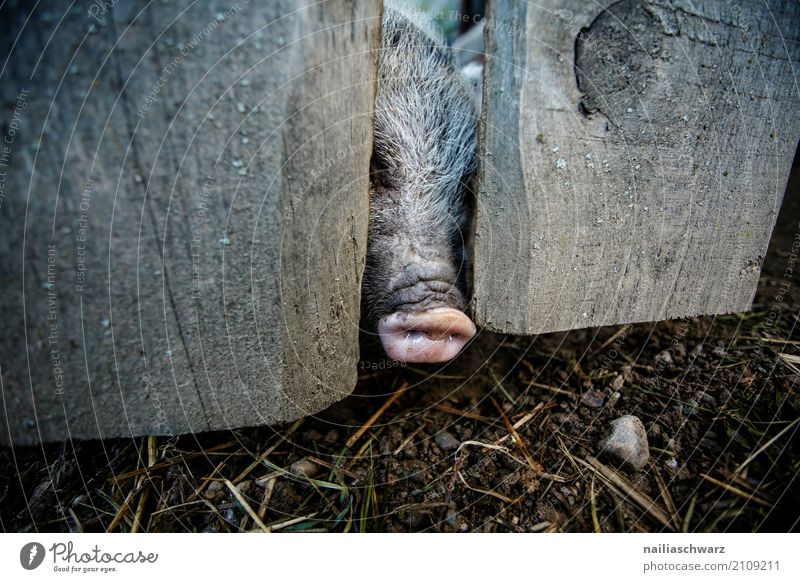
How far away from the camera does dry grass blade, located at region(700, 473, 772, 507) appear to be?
71 centimetres

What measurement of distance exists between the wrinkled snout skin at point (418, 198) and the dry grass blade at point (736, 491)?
1.55 ft

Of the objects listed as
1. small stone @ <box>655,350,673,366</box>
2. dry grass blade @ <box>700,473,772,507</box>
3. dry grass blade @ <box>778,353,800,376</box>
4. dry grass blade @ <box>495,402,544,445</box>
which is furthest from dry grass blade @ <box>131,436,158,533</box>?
dry grass blade @ <box>778,353,800,376</box>

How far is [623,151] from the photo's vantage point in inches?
33.1

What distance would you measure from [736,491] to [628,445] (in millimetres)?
165

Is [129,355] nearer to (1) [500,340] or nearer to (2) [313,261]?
(2) [313,261]

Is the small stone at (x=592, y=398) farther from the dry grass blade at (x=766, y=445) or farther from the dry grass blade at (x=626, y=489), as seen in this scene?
the dry grass blade at (x=766, y=445)

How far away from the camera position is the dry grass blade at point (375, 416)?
908mm

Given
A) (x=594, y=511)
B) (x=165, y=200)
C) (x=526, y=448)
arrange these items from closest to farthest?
(x=165, y=200)
(x=594, y=511)
(x=526, y=448)

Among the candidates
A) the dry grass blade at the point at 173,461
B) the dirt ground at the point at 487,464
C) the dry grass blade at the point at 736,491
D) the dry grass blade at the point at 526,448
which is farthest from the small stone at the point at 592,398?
the dry grass blade at the point at 173,461

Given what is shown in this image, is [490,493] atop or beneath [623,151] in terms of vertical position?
beneath

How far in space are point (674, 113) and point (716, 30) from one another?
0.56 ft

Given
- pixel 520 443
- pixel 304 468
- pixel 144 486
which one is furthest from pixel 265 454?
pixel 520 443

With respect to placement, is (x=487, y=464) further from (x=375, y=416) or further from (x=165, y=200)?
(x=165, y=200)

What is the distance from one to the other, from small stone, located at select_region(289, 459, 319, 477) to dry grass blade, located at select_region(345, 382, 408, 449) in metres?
A: 0.08
